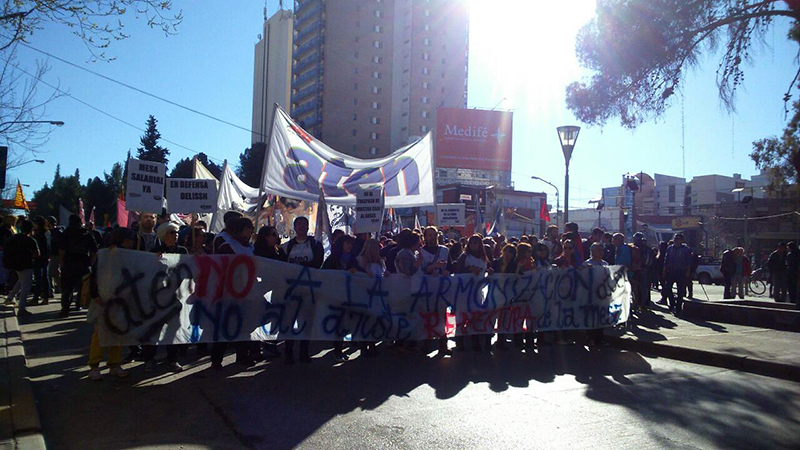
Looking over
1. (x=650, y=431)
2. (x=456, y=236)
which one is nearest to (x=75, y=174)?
(x=456, y=236)

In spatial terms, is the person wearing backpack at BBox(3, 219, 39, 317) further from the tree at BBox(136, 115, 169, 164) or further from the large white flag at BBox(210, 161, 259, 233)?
the tree at BBox(136, 115, 169, 164)

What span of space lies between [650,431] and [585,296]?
4.88m

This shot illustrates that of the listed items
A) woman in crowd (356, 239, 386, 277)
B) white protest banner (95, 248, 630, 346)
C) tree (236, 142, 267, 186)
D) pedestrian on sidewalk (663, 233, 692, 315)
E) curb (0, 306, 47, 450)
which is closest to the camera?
curb (0, 306, 47, 450)

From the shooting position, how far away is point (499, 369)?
7.77m

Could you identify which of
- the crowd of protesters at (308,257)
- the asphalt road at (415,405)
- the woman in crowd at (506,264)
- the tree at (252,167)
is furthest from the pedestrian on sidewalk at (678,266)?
the tree at (252,167)

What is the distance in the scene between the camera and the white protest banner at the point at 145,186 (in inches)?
372

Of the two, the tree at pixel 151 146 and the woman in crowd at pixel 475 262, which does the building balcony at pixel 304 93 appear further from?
the woman in crowd at pixel 475 262

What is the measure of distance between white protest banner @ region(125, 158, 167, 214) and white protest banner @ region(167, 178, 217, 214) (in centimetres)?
36

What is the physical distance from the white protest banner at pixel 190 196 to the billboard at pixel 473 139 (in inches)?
1937

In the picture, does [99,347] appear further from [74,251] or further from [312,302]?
[74,251]

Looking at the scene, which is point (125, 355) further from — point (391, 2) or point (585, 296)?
point (391, 2)

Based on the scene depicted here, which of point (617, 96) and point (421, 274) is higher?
point (617, 96)

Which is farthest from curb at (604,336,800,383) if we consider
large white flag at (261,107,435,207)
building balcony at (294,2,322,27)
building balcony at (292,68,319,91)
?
building balcony at (294,2,322,27)

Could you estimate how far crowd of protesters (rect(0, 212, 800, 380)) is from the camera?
7.25 m
